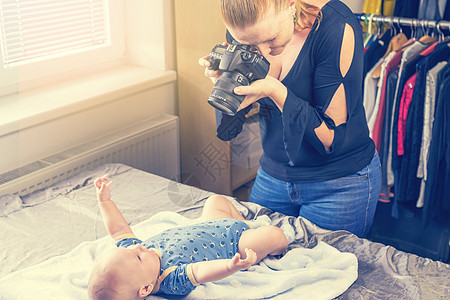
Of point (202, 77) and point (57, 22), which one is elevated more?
point (57, 22)

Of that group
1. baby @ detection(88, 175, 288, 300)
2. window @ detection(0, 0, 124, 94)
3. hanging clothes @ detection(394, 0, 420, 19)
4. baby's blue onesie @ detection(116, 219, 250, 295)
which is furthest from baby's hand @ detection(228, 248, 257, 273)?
hanging clothes @ detection(394, 0, 420, 19)

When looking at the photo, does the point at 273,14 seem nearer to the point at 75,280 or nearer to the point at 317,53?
the point at 317,53

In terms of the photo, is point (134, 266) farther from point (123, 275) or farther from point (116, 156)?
point (116, 156)

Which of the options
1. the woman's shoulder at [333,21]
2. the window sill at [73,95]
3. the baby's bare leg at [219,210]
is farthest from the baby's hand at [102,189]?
the woman's shoulder at [333,21]

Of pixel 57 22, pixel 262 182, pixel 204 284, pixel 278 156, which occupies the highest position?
pixel 57 22

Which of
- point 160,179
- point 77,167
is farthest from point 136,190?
point 77,167

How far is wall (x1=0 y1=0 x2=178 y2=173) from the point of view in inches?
71.6

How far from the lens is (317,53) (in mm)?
1293

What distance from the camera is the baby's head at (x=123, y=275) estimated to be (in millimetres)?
1164

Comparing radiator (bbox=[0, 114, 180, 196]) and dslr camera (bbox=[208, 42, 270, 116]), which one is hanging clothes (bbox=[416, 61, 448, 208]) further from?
dslr camera (bbox=[208, 42, 270, 116])

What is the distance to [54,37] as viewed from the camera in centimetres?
211

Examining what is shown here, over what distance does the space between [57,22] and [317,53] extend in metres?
1.24

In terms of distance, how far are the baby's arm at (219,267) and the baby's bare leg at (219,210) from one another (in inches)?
12.4

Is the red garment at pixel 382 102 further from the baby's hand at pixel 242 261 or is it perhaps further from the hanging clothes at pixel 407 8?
the baby's hand at pixel 242 261
